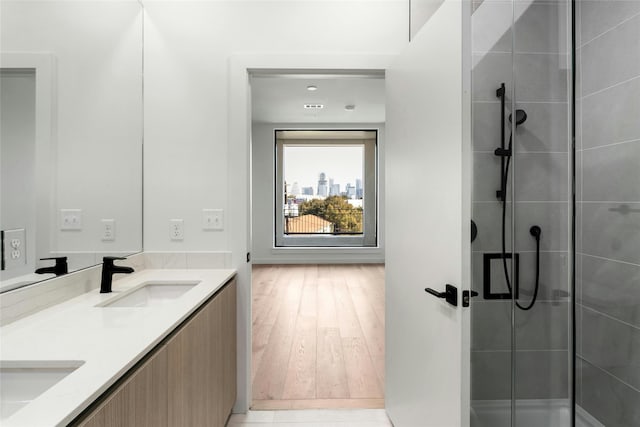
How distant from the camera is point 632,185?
130 cm

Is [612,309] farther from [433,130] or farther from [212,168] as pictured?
[212,168]

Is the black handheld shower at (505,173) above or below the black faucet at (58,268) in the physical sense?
above

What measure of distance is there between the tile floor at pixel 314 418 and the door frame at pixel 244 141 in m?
0.09

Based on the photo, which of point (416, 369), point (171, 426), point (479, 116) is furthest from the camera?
point (416, 369)

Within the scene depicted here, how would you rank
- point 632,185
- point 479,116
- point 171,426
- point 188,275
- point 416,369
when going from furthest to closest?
point 188,275, point 416,369, point 479,116, point 632,185, point 171,426

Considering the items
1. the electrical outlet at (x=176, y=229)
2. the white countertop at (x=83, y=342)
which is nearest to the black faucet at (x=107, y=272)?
the white countertop at (x=83, y=342)

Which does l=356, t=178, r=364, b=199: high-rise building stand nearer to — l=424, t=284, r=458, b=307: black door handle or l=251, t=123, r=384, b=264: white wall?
l=251, t=123, r=384, b=264: white wall

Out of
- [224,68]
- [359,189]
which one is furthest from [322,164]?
[224,68]

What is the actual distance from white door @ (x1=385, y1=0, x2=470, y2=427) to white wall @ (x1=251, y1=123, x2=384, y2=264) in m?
4.92

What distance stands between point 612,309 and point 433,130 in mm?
989

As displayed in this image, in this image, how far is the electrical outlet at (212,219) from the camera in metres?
2.05

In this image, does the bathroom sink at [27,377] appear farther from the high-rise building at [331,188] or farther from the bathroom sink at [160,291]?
the high-rise building at [331,188]

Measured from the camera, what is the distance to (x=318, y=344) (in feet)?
9.92

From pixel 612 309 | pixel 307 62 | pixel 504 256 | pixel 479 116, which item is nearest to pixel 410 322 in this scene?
pixel 504 256
